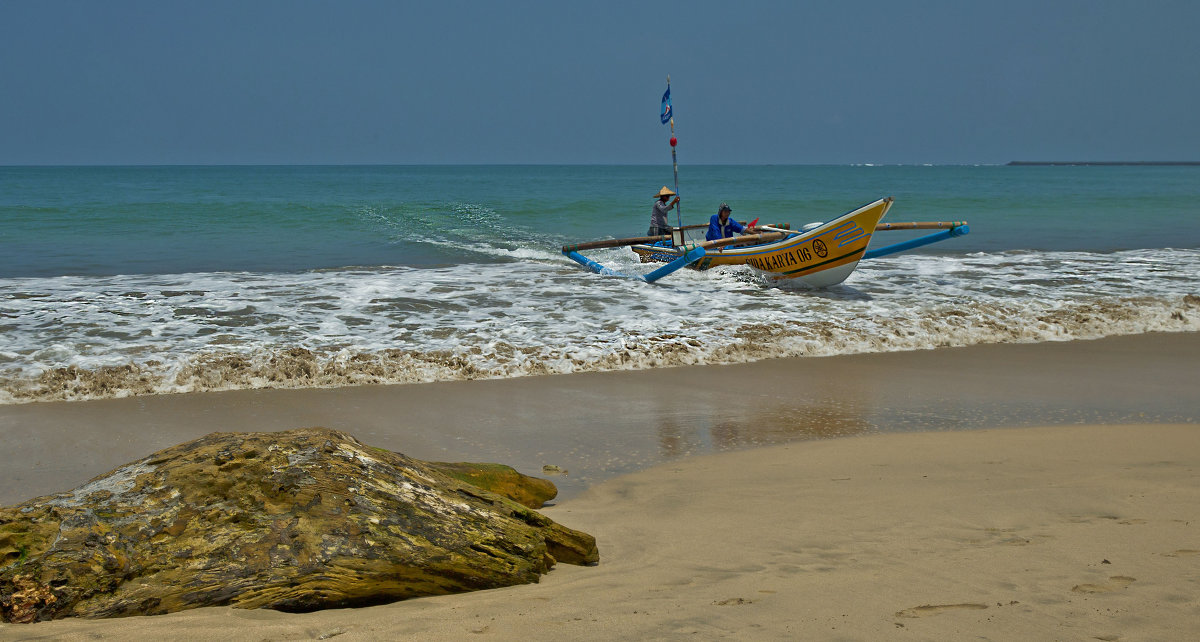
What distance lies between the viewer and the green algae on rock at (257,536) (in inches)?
106

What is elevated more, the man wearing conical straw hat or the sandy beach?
the man wearing conical straw hat

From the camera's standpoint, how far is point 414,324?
Answer: 9859 millimetres

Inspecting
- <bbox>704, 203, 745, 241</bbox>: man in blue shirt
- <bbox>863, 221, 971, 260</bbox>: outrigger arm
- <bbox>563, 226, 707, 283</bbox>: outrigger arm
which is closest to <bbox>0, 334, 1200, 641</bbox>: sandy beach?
<bbox>863, 221, 971, 260</bbox>: outrigger arm

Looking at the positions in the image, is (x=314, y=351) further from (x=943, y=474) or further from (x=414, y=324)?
(x=943, y=474)

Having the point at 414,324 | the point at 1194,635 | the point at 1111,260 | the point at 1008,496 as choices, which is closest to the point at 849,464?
the point at 1008,496

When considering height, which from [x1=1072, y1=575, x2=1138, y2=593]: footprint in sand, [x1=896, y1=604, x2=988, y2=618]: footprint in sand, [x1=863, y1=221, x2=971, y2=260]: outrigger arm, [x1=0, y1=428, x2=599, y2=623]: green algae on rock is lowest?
[x1=896, y1=604, x2=988, y2=618]: footprint in sand

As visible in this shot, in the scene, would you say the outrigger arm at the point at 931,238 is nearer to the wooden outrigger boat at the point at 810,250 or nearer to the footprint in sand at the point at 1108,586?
the wooden outrigger boat at the point at 810,250

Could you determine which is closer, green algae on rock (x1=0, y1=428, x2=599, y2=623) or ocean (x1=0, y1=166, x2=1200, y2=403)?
green algae on rock (x1=0, y1=428, x2=599, y2=623)

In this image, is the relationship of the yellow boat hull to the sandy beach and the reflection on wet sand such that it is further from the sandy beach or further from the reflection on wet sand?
the reflection on wet sand

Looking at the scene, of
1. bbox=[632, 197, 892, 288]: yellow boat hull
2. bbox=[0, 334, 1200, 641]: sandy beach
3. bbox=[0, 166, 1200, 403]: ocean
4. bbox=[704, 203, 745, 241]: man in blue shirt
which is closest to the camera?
bbox=[0, 334, 1200, 641]: sandy beach

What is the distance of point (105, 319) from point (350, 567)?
27.5 ft

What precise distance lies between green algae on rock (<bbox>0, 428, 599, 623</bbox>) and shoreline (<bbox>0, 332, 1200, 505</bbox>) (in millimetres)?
1582

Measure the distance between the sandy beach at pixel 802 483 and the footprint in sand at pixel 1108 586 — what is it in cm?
1

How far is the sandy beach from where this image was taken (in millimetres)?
2654
